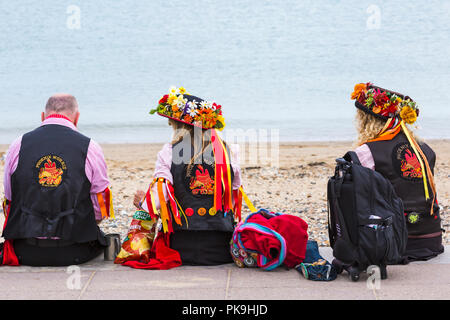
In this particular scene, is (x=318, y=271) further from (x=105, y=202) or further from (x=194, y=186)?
(x=105, y=202)

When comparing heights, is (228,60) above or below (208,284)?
above

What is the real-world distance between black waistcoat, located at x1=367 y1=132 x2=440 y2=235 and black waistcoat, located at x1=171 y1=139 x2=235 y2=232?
102 centimetres

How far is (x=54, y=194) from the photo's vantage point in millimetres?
3898

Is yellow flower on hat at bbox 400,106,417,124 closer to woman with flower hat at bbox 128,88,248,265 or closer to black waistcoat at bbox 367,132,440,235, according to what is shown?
black waistcoat at bbox 367,132,440,235

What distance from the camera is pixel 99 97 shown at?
88.8 feet

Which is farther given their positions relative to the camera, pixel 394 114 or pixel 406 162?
pixel 394 114

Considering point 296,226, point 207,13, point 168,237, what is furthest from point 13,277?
point 207,13

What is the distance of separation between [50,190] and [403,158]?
2162 mm

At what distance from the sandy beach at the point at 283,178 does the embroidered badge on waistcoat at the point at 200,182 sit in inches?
72.0

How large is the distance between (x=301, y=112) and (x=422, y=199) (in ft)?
61.1

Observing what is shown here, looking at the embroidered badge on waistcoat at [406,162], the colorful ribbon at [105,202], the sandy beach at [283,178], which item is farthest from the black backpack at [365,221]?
the sandy beach at [283,178]

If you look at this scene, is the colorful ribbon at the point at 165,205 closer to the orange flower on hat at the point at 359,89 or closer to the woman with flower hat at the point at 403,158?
the woman with flower hat at the point at 403,158

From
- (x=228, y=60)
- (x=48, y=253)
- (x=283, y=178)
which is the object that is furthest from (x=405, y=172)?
(x=228, y=60)

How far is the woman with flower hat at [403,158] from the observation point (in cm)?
402
